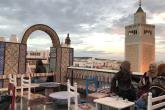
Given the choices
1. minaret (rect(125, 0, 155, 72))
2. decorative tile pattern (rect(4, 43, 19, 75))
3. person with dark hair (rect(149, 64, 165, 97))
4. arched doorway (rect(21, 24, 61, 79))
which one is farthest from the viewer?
minaret (rect(125, 0, 155, 72))

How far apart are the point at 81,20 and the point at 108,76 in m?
8.21

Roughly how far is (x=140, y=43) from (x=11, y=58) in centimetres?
7744

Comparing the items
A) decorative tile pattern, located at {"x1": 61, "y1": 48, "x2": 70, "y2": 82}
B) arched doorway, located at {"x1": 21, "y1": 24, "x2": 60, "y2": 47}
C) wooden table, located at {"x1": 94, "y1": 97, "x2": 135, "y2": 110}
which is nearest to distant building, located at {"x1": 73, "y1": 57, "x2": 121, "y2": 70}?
decorative tile pattern, located at {"x1": 61, "y1": 48, "x2": 70, "y2": 82}

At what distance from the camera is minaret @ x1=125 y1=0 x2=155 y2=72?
78.9 metres

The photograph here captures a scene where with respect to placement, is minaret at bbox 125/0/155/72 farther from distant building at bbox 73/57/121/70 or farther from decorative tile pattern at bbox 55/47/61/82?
decorative tile pattern at bbox 55/47/61/82

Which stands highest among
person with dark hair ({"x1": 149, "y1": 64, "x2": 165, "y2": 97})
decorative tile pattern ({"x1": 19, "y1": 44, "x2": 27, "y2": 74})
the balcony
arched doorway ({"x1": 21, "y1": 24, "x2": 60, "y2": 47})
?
arched doorway ({"x1": 21, "y1": 24, "x2": 60, "y2": 47})

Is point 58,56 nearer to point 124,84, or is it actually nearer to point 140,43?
point 124,84

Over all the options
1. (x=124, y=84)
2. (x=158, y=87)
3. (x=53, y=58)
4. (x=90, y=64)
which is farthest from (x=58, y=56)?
(x=90, y=64)

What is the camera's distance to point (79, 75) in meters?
8.22

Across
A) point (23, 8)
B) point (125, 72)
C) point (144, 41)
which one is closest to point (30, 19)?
point (23, 8)

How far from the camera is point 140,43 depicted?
80062 millimetres

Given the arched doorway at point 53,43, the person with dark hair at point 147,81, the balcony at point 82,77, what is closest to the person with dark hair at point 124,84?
the person with dark hair at point 147,81

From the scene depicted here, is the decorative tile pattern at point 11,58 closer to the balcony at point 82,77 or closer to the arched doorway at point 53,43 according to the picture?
the balcony at point 82,77

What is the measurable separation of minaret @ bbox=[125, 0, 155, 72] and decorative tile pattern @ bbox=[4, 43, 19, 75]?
7429 centimetres
